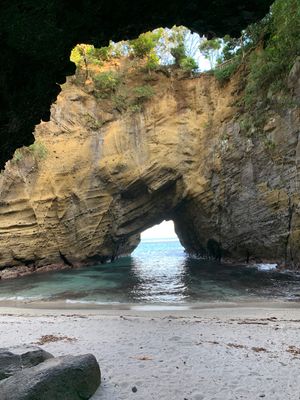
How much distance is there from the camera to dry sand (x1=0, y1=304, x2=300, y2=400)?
3793 millimetres

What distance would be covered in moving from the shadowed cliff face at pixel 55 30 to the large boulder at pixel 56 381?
2.14 metres

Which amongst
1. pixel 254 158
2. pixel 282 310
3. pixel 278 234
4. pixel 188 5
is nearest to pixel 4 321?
pixel 282 310

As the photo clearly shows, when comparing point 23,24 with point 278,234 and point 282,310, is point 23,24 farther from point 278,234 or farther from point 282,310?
point 278,234

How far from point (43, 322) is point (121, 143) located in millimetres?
16694

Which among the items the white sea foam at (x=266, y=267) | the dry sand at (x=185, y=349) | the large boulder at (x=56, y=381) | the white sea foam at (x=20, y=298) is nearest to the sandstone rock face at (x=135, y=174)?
the white sea foam at (x=266, y=267)

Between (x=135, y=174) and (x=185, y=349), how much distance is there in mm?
17787

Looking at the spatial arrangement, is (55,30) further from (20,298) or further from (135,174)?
(135,174)

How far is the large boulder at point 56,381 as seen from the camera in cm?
313

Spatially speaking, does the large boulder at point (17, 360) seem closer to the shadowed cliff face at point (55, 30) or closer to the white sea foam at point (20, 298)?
the shadowed cliff face at point (55, 30)

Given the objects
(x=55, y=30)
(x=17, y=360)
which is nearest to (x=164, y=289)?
(x=17, y=360)

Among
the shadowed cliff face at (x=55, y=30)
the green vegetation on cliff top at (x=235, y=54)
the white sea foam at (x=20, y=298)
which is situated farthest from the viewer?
the green vegetation on cliff top at (x=235, y=54)

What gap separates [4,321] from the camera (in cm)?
802

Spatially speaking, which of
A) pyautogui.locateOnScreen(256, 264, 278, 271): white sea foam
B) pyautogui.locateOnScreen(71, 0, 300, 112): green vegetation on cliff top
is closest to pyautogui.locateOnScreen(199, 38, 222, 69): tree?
pyautogui.locateOnScreen(71, 0, 300, 112): green vegetation on cliff top

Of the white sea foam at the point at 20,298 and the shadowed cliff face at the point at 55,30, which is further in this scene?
the white sea foam at the point at 20,298
